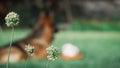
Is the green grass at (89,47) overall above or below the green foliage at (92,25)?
below

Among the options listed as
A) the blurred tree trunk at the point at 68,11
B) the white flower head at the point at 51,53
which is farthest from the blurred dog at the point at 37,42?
the white flower head at the point at 51,53

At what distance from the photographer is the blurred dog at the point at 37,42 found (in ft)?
12.3

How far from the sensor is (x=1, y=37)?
3744 millimetres

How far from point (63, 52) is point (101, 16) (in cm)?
51

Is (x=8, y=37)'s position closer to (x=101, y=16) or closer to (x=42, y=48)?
(x=42, y=48)

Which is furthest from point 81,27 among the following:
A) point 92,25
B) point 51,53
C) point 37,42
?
point 51,53

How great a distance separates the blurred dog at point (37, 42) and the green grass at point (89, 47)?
0.05 m

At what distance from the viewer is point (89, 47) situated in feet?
12.8

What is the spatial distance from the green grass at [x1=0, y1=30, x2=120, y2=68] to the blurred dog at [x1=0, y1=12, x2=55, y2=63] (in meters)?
0.05

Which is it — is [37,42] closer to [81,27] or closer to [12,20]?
[81,27]

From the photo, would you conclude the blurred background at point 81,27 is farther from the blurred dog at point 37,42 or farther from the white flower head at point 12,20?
the white flower head at point 12,20

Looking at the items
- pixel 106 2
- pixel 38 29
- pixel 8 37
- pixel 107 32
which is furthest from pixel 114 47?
pixel 8 37

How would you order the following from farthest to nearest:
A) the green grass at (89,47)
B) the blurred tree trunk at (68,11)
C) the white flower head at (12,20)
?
the blurred tree trunk at (68,11)
the green grass at (89,47)
the white flower head at (12,20)

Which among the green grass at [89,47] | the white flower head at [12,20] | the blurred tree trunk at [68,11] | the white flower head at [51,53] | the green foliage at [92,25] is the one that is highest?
the blurred tree trunk at [68,11]
